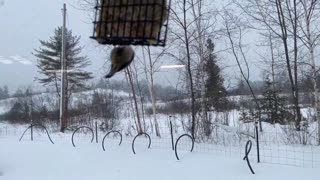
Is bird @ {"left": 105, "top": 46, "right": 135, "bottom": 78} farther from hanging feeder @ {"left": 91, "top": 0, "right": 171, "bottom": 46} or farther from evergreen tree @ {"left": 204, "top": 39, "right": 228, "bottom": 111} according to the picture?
evergreen tree @ {"left": 204, "top": 39, "right": 228, "bottom": 111}

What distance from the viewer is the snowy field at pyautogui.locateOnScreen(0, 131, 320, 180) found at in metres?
8.61

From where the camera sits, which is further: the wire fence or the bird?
the wire fence

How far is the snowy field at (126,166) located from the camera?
8.61 meters

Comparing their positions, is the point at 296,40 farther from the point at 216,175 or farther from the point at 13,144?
the point at 13,144

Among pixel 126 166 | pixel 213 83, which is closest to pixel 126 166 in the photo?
pixel 126 166

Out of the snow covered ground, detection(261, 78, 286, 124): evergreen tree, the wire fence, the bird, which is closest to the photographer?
the bird

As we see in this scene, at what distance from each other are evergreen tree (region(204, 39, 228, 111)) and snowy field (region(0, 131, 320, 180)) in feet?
13.7

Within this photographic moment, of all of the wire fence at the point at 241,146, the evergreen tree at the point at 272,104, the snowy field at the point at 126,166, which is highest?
the evergreen tree at the point at 272,104

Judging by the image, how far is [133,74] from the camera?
53.0 feet

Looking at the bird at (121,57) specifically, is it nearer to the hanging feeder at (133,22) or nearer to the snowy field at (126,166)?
the hanging feeder at (133,22)

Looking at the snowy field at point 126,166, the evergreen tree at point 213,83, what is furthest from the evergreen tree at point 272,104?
the snowy field at point 126,166

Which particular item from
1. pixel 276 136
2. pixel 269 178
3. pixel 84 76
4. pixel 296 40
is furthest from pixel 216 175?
pixel 84 76

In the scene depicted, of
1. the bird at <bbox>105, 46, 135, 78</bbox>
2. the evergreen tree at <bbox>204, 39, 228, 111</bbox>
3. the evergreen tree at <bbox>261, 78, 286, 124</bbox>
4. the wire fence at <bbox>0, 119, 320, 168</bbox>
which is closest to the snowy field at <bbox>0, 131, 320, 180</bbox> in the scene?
the wire fence at <bbox>0, 119, 320, 168</bbox>

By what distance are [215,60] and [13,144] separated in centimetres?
801
